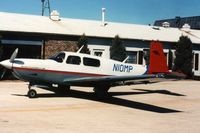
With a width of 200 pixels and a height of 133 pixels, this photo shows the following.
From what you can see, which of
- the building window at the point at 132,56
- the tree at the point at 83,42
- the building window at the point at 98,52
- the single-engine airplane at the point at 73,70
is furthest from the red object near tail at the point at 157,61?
the building window at the point at 132,56

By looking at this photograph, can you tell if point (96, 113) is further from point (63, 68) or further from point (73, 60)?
point (73, 60)

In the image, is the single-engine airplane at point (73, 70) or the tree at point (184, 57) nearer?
the single-engine airplane at point (73, 70)

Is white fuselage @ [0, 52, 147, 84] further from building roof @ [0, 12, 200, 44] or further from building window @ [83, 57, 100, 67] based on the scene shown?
building roof @ [0, 12, 200, 44]

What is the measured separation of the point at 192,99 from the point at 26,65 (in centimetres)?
866

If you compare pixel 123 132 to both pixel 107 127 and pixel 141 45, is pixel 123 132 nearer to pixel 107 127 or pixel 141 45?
pixel 107 127

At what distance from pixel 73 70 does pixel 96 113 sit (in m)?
4.15

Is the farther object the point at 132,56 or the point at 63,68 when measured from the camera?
the point at 132,56

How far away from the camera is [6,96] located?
17.3m

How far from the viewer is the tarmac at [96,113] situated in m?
11.0

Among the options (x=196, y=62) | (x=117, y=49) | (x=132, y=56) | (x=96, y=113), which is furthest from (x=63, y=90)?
(x=196, y=62)

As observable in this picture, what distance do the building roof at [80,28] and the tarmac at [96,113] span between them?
11.2 m

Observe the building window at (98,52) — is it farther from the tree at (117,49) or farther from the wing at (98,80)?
the wing at (98,80)

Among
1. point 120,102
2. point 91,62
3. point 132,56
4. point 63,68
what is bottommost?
point 120,102

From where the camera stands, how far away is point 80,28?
33.9m
